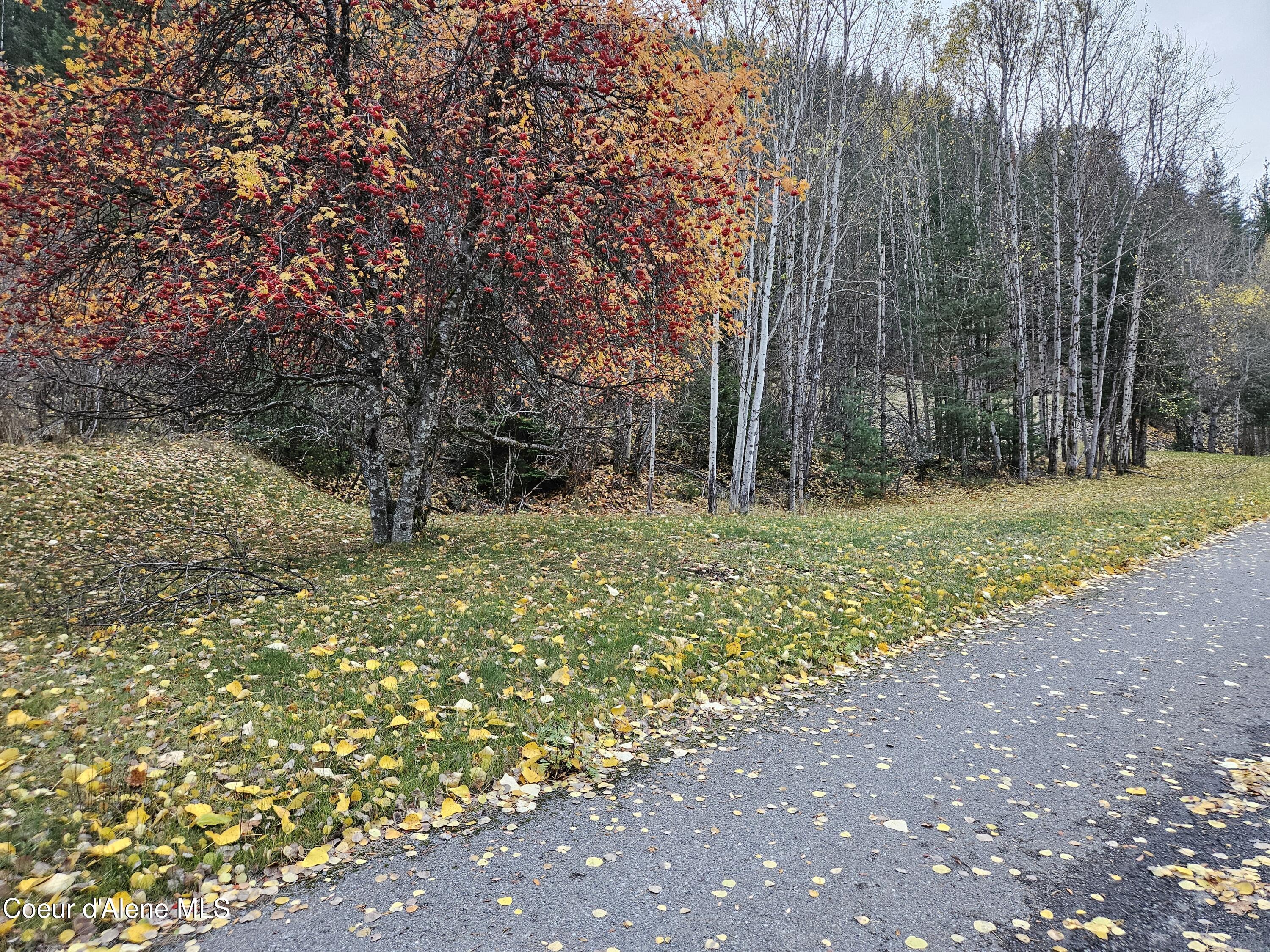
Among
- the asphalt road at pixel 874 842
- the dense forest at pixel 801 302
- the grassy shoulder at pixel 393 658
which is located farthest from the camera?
the dense forest at pixel 801 302

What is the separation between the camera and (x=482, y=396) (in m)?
10.3

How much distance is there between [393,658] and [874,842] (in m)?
3.73

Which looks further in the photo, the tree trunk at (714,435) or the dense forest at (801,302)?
the tree trunk at (714,435)

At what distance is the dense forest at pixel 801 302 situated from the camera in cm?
709

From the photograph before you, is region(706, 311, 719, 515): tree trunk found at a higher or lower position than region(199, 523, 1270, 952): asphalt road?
higher

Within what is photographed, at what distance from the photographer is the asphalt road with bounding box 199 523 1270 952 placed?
2.71 m

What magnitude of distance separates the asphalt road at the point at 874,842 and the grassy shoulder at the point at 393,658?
0.41 metres

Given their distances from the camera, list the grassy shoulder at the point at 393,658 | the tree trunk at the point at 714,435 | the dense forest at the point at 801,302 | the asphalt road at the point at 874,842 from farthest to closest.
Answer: the tree trunk at the point at 714,435 < the dense forest at the point at 801,302 < the grassy shoulder at the point at 393,658 < the asphalt road at the point at 874,842

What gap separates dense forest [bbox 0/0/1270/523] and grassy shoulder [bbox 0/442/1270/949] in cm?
189

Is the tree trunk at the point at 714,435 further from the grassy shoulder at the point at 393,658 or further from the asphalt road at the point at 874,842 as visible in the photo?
the asphalt road at the point at 874,842

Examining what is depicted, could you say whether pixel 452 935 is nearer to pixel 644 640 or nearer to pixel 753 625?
pixel 644 640

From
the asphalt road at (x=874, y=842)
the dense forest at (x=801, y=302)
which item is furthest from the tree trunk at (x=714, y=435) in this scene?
the asphalt road at (x=874, y=842)

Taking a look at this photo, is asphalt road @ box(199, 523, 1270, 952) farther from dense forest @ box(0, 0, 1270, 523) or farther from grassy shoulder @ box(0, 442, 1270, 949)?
dense forest @ box(0, 0, 1270, 523)

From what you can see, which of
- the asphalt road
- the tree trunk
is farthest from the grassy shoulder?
the tree trunk
